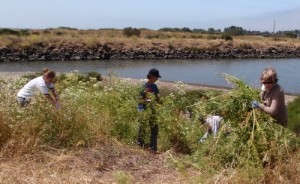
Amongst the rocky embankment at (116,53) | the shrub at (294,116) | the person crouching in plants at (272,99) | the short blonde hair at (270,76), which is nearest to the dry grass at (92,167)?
the person crouching in plants at (272,99)

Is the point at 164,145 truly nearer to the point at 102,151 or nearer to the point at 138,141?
the point at 138,141

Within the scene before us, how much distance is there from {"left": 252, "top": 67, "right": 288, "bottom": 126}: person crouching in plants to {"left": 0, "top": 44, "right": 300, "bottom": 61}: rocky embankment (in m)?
48.2

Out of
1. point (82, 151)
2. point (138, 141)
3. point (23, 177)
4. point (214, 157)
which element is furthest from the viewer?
point (138, 141)

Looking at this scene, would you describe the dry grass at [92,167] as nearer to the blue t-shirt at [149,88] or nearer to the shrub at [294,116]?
the blue t-shirt at [149,88]

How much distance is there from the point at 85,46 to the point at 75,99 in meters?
52.5

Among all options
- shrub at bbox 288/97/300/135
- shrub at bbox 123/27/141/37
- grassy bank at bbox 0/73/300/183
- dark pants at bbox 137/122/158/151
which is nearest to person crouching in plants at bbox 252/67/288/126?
grassy bank at bbox 0/73/300/183

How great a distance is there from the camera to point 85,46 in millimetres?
60062

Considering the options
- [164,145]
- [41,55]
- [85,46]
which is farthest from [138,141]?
[85,46]

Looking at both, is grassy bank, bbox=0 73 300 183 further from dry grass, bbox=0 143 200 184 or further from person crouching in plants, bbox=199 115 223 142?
person crouching in plants, bbox=199 115 223 142

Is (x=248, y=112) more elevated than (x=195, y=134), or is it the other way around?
(x=248, y=112)

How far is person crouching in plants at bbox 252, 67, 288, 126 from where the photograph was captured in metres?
5.91

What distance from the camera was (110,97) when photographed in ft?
26.7

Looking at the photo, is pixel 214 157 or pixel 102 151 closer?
pixel 214 157

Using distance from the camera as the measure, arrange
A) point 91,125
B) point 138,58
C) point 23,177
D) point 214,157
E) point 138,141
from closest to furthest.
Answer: point 23,177, point 214,157, point 91,125, point 138,141, point 138,58
